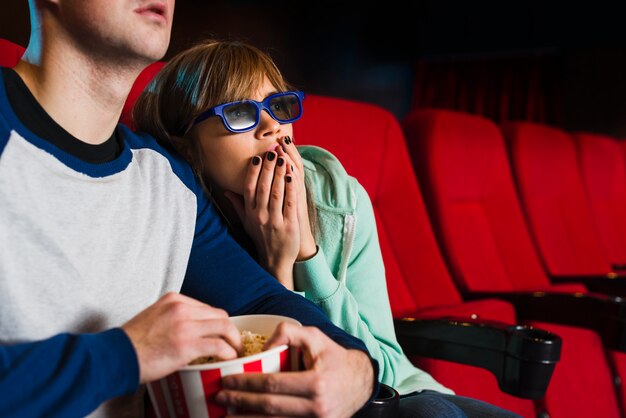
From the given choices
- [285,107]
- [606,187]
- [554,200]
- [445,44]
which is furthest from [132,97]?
[445,44]

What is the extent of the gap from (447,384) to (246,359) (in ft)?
2.97

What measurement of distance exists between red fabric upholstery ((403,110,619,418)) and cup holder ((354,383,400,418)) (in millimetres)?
999

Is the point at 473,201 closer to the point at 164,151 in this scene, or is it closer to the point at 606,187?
the point at 164,151

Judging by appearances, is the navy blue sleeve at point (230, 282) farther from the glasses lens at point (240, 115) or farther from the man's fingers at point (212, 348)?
the man's fingers at point (212, 348)

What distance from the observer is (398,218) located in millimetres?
1697

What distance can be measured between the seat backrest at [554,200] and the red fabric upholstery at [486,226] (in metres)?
0.17

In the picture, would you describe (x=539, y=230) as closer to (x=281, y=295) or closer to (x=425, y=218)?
(x=425, y=218)

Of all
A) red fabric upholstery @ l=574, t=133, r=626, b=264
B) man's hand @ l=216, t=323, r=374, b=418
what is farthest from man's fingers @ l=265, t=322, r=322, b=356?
red fabric upholstery @ l=574, t=133, r=626, b=264

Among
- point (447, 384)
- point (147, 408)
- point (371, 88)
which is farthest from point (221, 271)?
point (371, 88)

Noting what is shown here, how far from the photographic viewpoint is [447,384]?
143 centimetres

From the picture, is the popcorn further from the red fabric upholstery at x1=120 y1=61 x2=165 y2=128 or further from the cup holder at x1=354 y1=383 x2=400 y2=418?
the red fabric upholstery at x1=120 y1=61 x2=165 y2=128

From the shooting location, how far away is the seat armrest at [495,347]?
1.16 meters

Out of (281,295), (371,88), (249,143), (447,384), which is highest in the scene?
(371,88)

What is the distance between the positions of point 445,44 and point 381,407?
4.94 metres
